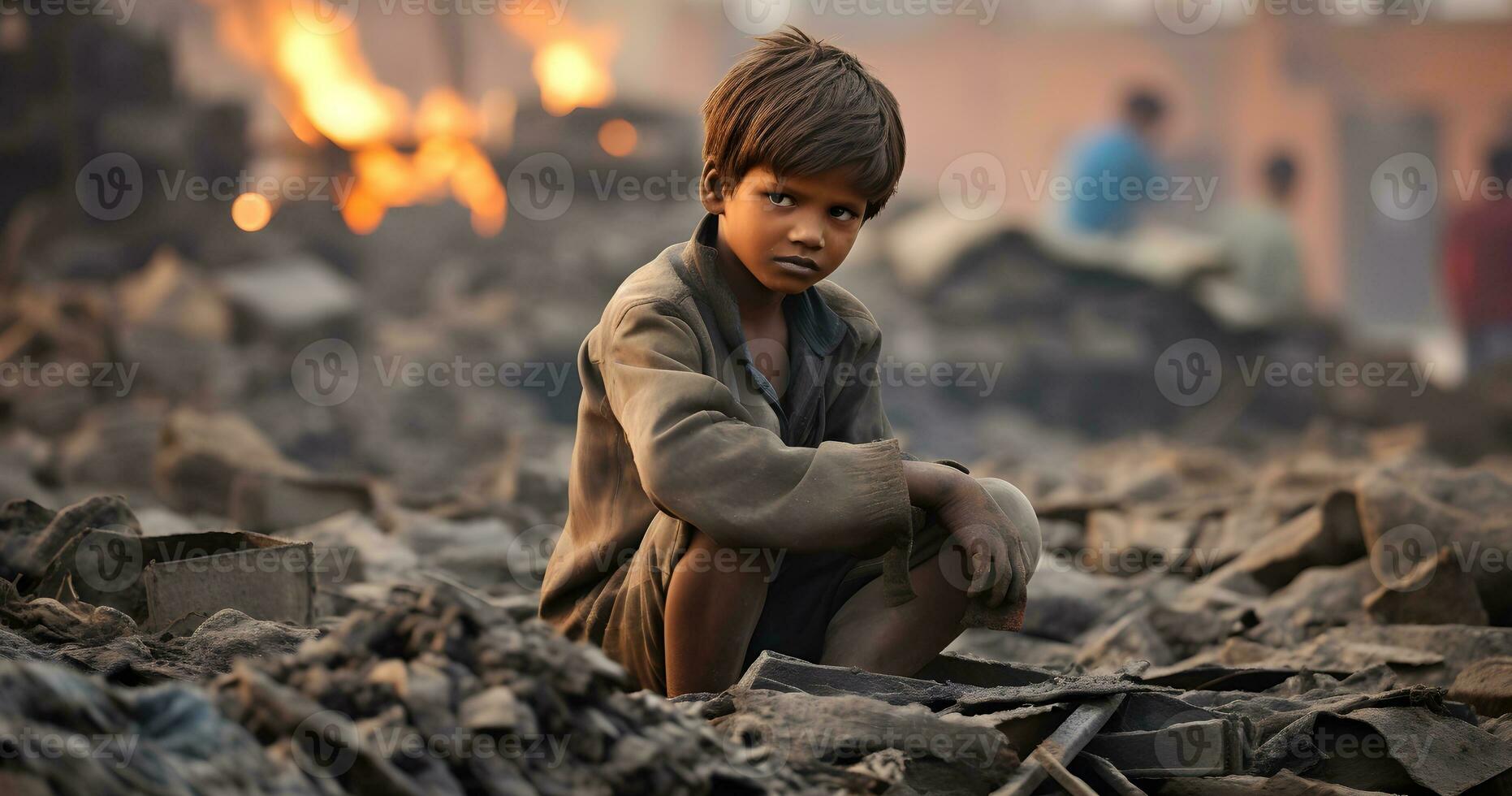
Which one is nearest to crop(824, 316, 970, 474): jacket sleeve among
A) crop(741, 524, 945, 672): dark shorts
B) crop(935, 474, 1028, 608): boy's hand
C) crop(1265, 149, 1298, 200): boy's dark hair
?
crop(741, 524, 945, 672): dark shorts

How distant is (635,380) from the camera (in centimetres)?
231

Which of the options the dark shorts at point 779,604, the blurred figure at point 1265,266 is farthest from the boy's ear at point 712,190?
the blurred figure at point 1265,266

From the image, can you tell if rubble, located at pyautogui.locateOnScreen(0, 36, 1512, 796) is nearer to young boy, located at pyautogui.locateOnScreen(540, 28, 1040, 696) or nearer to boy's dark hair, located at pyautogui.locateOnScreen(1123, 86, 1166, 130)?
young boy, located at pyautogui.locateOnScreen(540, 28, 1040, 696)

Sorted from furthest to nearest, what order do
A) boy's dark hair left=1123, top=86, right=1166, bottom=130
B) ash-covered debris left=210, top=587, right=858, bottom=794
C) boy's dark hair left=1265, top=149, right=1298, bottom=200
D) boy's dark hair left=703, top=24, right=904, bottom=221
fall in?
boy's dark hair left=1265, top=149, right=1298, bottom=200 < boy's dark hair left=1123, top=86, right=1166, bottom=130 < boy's dark hair left=703, top=24, right=904, bottom=221 < ash-covered debris left=210, top=587, right=858, bottom=794

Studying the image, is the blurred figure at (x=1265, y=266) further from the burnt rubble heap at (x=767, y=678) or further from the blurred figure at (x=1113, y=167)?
the burnt rubble heap at (x=767, y=678)

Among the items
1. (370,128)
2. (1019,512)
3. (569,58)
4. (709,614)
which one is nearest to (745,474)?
(709,614)

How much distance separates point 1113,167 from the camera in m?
10.1

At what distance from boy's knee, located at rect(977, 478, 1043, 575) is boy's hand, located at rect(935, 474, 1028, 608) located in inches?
3.1

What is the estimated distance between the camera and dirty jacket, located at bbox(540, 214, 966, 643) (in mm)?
2207

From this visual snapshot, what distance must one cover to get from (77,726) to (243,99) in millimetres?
9953

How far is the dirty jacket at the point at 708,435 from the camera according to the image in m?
2.21

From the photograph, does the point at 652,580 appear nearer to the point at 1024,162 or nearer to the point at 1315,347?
the point at 1315,347

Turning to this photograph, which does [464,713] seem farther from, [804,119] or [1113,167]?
[1113,167]

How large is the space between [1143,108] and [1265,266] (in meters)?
1.78
